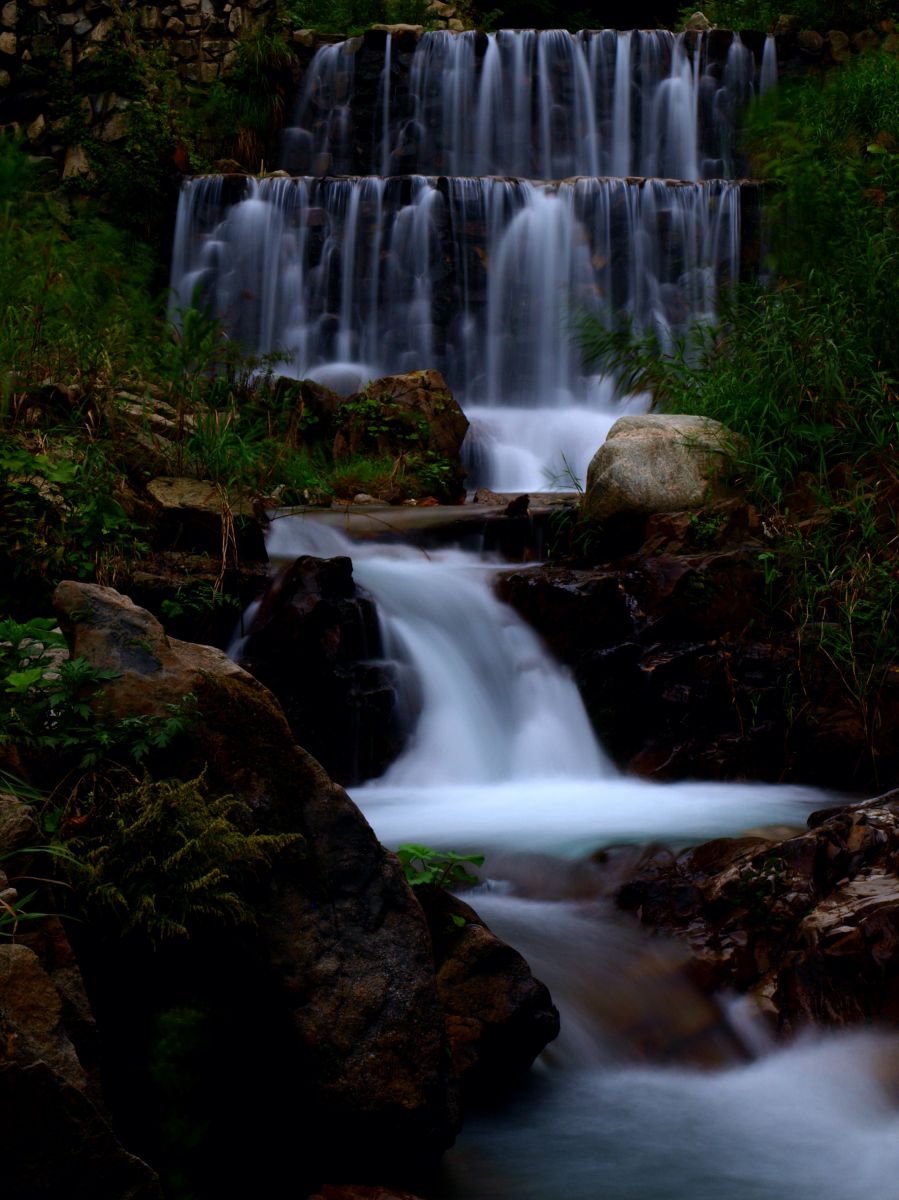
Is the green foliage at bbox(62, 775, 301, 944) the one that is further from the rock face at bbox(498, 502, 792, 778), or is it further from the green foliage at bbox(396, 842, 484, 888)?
the rock face at bbox(498, 502, 792, 778)

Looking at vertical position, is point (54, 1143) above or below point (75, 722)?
below

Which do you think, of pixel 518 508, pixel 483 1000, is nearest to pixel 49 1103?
pixel 483 1000

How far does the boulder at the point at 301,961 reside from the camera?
233cm

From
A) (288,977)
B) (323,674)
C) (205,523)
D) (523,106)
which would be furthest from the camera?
(523,106)

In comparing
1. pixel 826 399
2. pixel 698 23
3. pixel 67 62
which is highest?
pixel 698 23

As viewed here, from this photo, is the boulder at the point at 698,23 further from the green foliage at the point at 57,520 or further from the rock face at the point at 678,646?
the green foliage at the point at 57,520

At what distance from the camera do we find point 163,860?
2285 millimetres

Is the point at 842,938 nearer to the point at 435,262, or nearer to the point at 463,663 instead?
the point at 463,663

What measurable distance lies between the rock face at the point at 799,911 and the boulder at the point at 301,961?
124 centimetres

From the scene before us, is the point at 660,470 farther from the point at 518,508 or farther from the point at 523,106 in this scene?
the point at 523,106

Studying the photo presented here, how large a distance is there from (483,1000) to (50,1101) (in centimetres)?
136

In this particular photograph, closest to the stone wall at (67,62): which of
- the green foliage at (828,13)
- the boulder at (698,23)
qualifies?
the boulder at (698,23)

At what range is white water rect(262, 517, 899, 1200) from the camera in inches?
104

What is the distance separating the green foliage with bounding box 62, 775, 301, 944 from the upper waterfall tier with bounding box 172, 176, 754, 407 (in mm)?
9515
